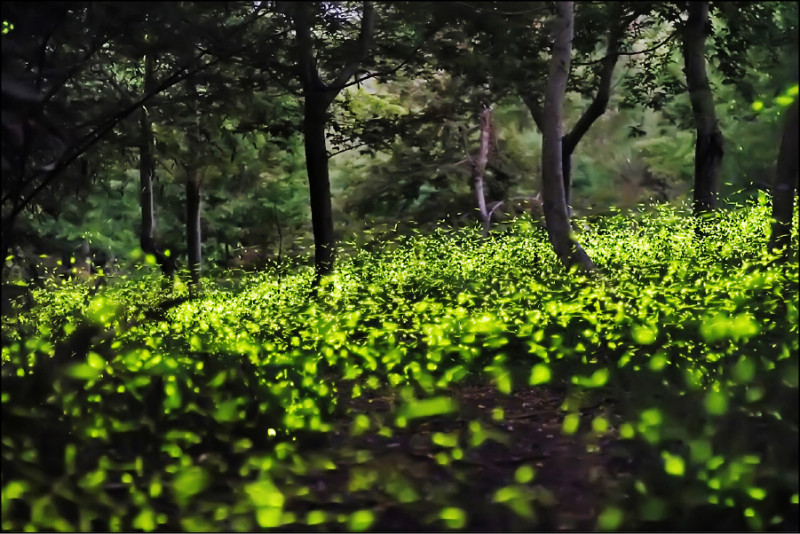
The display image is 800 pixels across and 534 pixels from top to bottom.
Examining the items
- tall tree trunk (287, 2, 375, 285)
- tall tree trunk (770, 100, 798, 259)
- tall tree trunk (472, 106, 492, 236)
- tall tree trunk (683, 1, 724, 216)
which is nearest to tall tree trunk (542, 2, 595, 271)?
tall tree trunk (770, 100, 798, 259)

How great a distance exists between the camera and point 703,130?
1227 centimetres

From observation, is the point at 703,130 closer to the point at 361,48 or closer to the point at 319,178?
the point at 361,48

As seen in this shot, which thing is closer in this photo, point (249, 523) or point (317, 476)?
point (249, 523)

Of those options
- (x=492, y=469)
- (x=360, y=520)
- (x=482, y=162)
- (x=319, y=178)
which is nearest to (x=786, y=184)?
(x=492, y=469)

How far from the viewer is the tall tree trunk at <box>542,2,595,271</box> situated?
7980 millimetres

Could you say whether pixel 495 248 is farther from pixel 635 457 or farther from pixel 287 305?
pixel 635 457

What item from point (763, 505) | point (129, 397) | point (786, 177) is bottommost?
point (763, 505)

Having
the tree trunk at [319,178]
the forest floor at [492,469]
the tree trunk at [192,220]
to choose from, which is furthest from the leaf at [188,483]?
the tree trunk at [192,220]

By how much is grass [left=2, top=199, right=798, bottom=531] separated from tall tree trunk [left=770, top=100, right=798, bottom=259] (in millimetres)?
329

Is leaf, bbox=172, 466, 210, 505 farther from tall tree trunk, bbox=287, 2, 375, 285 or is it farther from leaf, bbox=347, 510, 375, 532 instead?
tall tree trunk, bbox=287, 2, 375, 285

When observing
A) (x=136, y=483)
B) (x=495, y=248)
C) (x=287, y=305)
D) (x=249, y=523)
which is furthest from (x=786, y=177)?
(x=495, y=248)

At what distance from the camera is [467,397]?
626 centimetres

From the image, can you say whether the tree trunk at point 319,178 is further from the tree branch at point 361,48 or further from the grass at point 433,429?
the grass at point 433,429

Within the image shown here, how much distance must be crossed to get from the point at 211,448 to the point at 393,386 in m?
2.11
